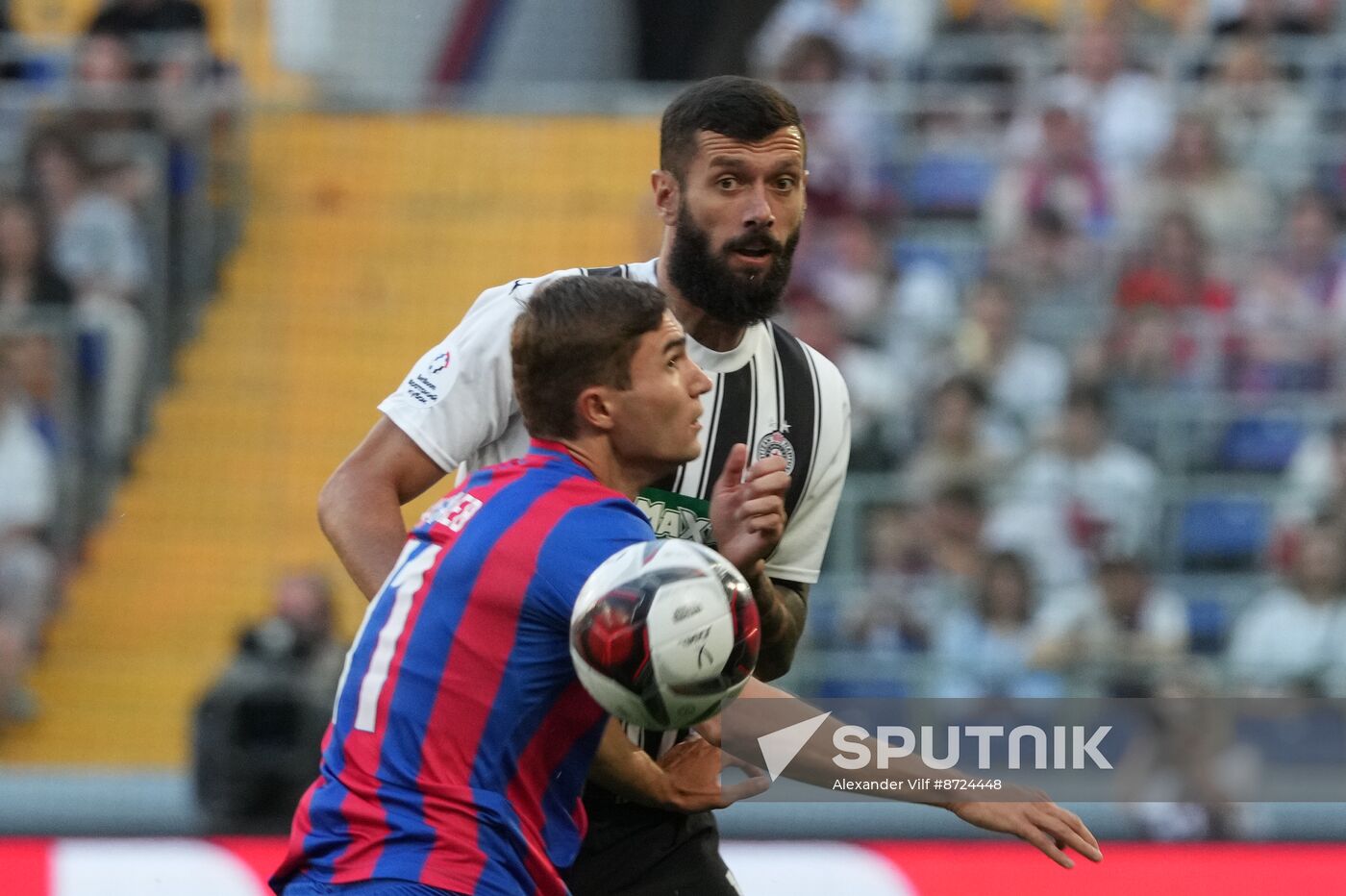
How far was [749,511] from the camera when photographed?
10.1 ft

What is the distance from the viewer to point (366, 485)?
3.52 metres

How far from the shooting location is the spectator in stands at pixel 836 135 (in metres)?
9.48

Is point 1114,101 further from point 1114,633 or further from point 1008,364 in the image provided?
point 1114,633

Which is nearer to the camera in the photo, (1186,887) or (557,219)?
(1186,887)

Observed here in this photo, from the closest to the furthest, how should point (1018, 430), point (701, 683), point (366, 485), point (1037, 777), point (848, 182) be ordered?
point (701, 683)
point (366, 485)
point (1037, 777)
point (1018, 430)
point (848, 182)

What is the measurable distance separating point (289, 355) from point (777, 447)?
6.79 meters

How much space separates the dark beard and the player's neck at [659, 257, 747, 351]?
0.03m

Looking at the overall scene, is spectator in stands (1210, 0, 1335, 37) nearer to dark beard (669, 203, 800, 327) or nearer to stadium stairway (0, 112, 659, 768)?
stadium stairway (0, 112, 659, 768)

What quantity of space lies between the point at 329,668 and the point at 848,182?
11.5 feet

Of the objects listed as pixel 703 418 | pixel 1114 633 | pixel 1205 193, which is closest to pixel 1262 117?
pixel 1205 193

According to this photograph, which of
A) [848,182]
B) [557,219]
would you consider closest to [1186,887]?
[848,182]

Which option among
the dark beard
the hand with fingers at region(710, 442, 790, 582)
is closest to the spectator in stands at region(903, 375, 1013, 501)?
the dark beard

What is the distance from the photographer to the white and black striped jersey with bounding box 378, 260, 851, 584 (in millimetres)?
3545

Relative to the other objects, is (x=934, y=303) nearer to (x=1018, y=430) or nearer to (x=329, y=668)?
(x=1018, y=430)
